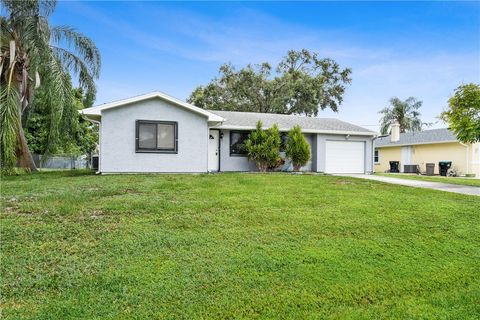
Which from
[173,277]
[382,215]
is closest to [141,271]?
[173,277]

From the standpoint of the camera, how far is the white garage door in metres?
17.8

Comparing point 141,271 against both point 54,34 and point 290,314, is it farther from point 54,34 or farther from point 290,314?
point 54,34

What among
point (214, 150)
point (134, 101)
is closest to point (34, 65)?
point (134, 101)

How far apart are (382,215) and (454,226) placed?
1.27 m

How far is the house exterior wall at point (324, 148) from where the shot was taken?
17.5 metres

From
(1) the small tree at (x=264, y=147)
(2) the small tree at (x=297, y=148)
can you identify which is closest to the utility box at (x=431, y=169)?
(2) the small tree at (x=297, y=148)

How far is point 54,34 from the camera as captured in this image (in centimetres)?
1479

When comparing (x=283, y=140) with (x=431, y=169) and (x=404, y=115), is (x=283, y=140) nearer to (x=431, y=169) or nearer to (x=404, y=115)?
(x=431, y=169)

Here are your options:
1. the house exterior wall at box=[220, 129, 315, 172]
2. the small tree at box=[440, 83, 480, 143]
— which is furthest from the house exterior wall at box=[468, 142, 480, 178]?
the house exterior wall at box=[220, 129, 315, 172]

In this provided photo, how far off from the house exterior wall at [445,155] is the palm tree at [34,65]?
23.8m

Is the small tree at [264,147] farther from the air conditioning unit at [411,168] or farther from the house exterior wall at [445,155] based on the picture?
the house exterior wall at [445,155]

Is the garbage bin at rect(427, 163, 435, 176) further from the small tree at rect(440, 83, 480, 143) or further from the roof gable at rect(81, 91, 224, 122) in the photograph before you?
the roof gable at rect(81, 91, 224, 122)

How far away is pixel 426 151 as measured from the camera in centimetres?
2520

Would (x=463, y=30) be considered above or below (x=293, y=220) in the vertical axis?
above
